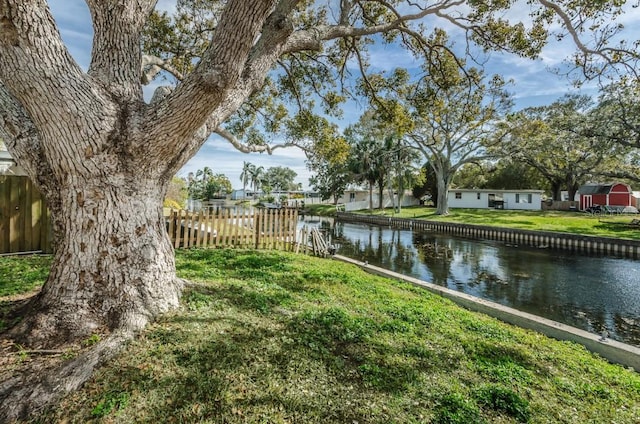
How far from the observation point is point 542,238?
17.8 meters

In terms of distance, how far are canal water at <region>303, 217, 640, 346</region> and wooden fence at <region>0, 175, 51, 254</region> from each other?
33.2ft

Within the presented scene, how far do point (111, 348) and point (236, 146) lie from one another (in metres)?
7.00

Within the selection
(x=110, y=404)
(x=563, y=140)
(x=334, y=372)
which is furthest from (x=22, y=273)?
(x=563, y=140)

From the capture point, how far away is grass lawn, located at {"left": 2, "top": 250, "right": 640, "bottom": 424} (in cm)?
215

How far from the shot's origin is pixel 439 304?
5504 millimetres

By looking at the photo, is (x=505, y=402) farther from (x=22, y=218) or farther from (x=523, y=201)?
(x=523, y=201)

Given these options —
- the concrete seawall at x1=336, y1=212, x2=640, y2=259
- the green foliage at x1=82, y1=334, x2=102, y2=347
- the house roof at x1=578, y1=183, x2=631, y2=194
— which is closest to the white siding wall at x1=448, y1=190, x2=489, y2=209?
the house roof at x1=578, y1=183, x2=631, y2=194

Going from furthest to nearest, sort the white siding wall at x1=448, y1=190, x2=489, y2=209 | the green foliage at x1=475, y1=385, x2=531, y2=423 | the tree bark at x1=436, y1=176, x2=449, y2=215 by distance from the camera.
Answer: the white siding wall at x1=448, y1=190, x2=489, y2=209
the tree bark at x1=436, y1=176, x2=449, y2=215
the green foliage at x1=475, y1=385, x2=531, y2=423

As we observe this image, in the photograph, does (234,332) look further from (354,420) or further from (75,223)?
(75,223)

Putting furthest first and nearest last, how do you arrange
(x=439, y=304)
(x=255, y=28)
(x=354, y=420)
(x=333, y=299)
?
(x=439, y=304) < (x=333, y=299) < (x=255, y=28) < (x=354, y=420)

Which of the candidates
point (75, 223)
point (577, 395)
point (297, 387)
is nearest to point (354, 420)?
point (297, 387)

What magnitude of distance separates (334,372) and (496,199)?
135 feet

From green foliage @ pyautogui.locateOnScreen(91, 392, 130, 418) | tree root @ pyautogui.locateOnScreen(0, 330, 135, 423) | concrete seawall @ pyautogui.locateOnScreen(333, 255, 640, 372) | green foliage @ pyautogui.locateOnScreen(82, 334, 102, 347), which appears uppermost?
green foliage @ pyautogui.locateOnScreen(82, 334, 102, 347)

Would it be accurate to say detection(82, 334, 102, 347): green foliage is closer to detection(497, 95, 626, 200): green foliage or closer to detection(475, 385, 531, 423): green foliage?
detection(475, 385, 531, 423): green foliage
